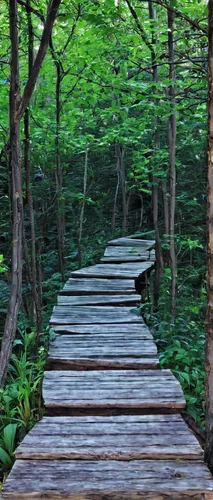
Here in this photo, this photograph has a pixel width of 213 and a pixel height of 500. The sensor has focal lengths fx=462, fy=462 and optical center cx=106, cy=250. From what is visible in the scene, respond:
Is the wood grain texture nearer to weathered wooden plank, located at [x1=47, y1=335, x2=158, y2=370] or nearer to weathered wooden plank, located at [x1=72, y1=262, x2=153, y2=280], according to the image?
weathered wooden plank, located at [x1=72, y1=262, x2=153, y2=280]

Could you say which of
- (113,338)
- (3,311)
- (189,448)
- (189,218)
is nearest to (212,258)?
(189,448)

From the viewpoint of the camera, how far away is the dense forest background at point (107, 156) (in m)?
5.36

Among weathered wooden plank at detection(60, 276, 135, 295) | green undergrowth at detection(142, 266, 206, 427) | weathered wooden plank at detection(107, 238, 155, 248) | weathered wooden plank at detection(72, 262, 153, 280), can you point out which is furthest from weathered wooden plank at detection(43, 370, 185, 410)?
weathered wooden plank at detection(107, 238, 155, 248)

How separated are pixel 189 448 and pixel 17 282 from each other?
2.43 m

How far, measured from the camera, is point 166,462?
275 cm

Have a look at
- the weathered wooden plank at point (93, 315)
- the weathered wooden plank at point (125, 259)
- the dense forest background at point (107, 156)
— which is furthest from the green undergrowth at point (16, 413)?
the weathered wooden plank at point (125, 259)

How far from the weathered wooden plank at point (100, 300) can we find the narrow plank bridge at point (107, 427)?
363 millimetres

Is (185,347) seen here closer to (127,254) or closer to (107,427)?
(107,427)

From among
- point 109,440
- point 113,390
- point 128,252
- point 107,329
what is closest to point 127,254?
point 128,252

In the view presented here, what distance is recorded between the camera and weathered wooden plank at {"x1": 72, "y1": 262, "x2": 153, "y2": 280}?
7367 mm

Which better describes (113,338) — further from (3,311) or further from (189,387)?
(3,311)

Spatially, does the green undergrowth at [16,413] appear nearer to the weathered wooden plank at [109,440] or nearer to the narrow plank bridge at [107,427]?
the narrow plank bridge at [107,427]

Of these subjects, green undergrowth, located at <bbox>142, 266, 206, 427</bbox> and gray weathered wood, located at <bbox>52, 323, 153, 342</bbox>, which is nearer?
green undergrowth, located at <bbox>142, 266, 206, 427</bbox>

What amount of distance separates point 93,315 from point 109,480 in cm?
308
